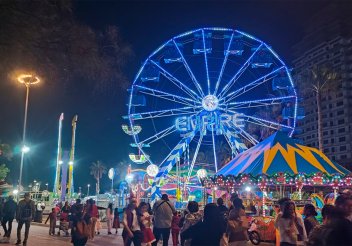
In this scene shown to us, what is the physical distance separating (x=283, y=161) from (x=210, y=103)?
476 inches

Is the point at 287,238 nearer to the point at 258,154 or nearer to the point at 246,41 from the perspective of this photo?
the point at 258,154

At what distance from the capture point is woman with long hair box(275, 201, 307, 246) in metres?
A: 6.77

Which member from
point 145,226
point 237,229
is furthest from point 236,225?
point 145,226

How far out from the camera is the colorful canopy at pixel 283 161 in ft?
48.4

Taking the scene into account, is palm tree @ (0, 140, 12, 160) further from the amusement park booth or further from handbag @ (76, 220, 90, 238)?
handbag @ (76, 220, 90, 238)

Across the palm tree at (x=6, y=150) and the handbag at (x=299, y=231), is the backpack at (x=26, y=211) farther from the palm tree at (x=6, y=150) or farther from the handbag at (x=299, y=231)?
the palm tree at (x=6, y=150)

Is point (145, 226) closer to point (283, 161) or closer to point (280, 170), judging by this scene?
point (280, 170)

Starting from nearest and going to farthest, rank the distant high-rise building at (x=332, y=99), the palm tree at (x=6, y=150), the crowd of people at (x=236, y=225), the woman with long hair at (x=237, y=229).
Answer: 1. the crowd of people at (x=236, y=225)
2. the woman with long hair at (x=237, y=229)
3. the palm tree at (x=6, y=150)
4. the distant high-rise building at (x=332, y=99)

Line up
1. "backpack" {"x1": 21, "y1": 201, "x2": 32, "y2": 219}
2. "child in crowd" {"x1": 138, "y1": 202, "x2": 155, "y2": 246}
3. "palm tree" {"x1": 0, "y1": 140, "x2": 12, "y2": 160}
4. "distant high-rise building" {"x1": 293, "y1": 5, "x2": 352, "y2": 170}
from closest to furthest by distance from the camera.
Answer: "child in crowd" {"x1": 138, "y1": 202, "x2": 155, "y2": 246} < "backpack" {"x1": 21, "y1": 201, "x2": 32, "y2": 219} < "palm tree" {"x1": 0, "y1": 140, "x2": 12, "y2": 160} < "distant high-rise building" {"x1": 293, "y1": 5, "x2": 352, "y2": 170}

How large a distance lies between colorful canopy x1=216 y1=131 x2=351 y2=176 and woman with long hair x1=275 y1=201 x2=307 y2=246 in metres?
7.71

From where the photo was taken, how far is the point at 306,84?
39688 mm

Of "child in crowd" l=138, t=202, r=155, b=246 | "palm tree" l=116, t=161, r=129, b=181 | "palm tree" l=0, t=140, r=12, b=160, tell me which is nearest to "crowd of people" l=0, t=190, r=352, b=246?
"child in crowd" l=138, t=202, r=155, b=246

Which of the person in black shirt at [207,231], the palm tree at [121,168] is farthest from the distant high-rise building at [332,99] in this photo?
the person in black shirt at [207,231]

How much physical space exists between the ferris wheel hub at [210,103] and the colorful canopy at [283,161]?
10081 millimetres
